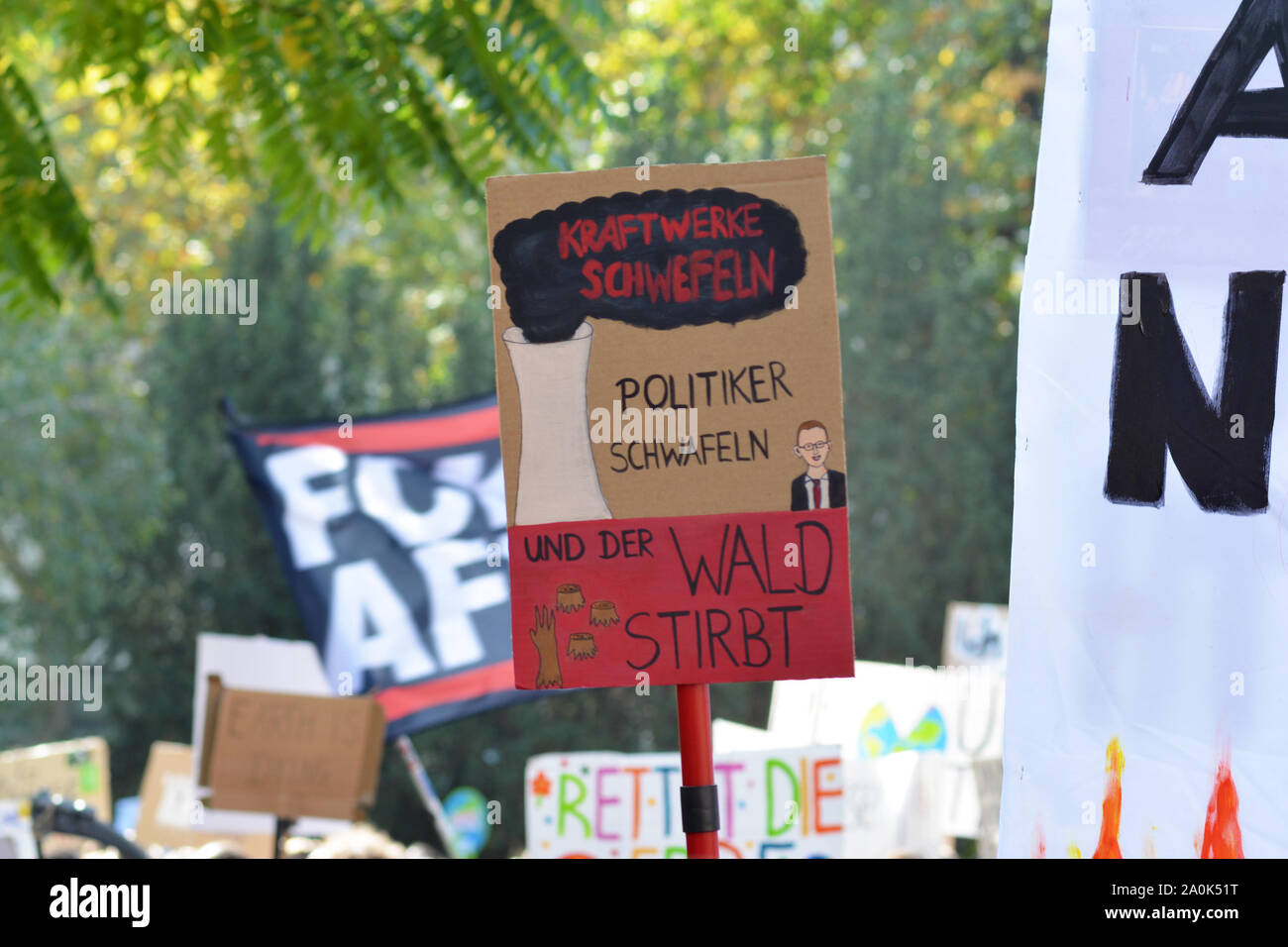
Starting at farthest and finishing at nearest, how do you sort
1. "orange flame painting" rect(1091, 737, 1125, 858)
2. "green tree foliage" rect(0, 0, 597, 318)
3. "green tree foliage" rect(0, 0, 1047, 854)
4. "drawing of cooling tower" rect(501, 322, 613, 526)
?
"green tree foliage" rect(0, 0, 1047, 854) → "green tree foliage" rect(0, 0, 597, 318) → "orange flame painting" rect(1091, 737, 1125, 858) → "drawing of cooling tower" rect(501, 322, 613, 526)

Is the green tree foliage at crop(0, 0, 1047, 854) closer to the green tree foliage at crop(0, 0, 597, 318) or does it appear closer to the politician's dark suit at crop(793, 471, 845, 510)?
the green tree foliage at crop(0, 0, 597, 318)

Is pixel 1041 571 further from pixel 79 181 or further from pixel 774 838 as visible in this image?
pixel 79 181

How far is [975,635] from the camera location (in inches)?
387

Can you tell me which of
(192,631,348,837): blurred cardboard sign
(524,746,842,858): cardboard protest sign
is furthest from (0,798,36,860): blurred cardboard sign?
(524,746,842,858): cardboard protest sign

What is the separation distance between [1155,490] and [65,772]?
23.6 feet

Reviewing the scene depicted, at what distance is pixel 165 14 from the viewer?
13.2ft

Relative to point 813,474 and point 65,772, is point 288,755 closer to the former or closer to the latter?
point 65,772

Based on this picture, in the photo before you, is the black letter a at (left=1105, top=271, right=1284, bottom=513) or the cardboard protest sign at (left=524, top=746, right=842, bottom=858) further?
the cardboard protest sign at (left=524, top=746, right=842, bottom=858)

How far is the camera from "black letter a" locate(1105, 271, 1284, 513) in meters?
2.28

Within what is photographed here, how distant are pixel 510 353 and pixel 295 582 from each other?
3.66 m

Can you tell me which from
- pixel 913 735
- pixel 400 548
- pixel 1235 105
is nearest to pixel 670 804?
pixel 400 548

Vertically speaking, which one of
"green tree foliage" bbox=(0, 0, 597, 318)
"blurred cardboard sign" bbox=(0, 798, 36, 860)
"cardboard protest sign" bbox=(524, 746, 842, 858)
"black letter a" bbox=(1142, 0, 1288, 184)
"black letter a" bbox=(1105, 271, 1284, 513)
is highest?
"green tree foliage" bbox=(0, 0, 597, 318)

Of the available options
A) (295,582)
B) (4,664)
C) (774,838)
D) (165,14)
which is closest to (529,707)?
(4,664)

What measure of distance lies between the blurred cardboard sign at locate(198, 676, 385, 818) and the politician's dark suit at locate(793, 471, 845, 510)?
3653 mm
